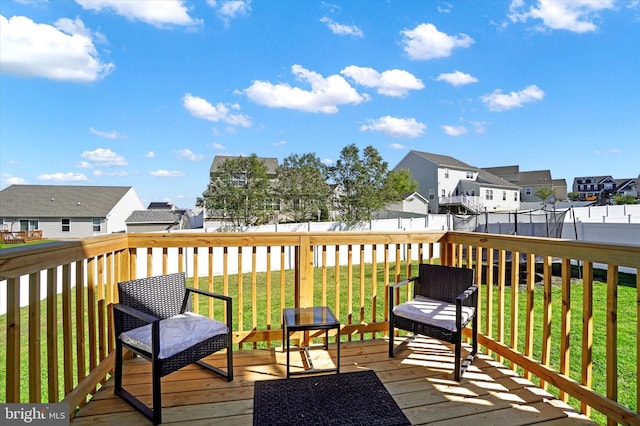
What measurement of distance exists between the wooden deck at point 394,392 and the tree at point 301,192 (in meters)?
13.6

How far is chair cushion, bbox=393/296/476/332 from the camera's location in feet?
7.86

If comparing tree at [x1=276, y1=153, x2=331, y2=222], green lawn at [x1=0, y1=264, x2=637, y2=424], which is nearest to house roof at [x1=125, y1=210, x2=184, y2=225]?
tree at [x1=276, y1=153, x2=331, y2=222]

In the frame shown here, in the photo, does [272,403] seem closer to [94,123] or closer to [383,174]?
[383,174]

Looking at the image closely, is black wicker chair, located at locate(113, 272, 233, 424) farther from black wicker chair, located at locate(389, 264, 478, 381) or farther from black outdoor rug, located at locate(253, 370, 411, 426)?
black wicker chair, located at locate(389, 264, 478, 381)

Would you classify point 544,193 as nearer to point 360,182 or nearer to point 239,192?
point 360,182

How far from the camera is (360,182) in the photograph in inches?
633

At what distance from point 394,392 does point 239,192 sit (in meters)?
13.2

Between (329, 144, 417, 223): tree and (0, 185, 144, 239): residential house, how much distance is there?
1625cm

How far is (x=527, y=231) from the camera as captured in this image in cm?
859

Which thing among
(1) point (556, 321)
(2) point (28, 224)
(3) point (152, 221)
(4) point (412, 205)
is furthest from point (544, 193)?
(2) point (28, 224)

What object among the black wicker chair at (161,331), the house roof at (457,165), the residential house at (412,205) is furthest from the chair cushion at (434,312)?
the house roof at (457,165)

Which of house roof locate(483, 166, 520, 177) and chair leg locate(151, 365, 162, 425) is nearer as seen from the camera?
chair leg locate(151, 365, 162, 425)

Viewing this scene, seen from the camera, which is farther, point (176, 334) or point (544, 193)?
point (544, 193)

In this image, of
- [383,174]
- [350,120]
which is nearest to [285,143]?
[350,120]
